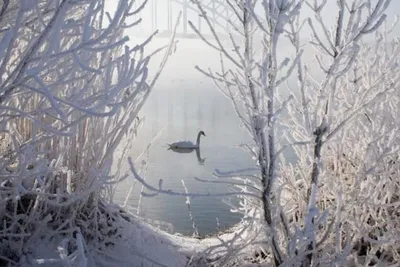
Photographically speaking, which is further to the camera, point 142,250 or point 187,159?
point 187,159

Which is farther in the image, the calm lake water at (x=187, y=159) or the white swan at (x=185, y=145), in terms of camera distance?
the white swan at (x=185, y=145)

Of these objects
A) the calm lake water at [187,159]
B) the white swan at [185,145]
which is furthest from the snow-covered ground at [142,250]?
the white swan at [185,145]

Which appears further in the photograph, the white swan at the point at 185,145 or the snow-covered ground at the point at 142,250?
the white swan at the point at 185,145

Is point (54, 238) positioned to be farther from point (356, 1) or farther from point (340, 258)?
point (356, 1)

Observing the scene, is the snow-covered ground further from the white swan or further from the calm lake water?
the white swan

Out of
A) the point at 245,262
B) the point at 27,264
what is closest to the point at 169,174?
the point at 245,262

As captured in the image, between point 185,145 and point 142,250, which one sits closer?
point 142,250

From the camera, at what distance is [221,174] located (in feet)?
6.95

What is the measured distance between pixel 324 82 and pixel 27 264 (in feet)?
5.33

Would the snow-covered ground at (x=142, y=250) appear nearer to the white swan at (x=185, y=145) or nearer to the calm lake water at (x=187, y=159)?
the calm lake water at (x=187, y=159)

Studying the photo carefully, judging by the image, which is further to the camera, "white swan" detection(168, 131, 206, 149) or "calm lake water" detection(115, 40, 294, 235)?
"white swan" detection(168, 131, 206, 149)

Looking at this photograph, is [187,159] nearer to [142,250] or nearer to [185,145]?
[185,145]

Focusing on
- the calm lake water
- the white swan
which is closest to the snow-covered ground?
the calm lake water

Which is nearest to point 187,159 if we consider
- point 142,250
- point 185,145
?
point 185,145
